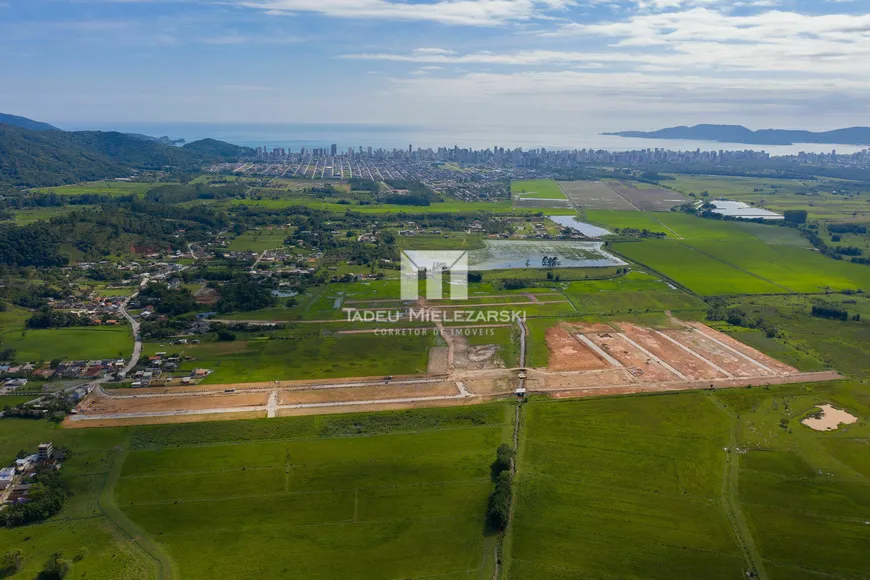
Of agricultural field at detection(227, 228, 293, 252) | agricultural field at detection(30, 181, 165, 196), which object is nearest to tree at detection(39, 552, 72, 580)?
agricultural field at detection(227, 228, 293, 252)

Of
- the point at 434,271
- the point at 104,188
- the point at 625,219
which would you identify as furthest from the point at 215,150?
the point at 434,271

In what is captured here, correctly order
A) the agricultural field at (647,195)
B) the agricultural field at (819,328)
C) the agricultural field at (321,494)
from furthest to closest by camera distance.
Answer: the agricultural field at (647,195) → the agricultural field at (819,328) → the agricultural field at (321,494)

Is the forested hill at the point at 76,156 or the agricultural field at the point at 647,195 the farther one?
the forested hill at the point at 76,156

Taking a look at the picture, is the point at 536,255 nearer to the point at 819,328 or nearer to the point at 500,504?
the point at 819,328

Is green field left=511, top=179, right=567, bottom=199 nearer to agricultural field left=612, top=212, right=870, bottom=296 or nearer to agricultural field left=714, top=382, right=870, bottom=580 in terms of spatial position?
agricultural field left=612, top=212, right=870, bottom=296

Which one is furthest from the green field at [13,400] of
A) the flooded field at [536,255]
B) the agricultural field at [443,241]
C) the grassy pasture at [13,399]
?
the agricultural field at [443,241]

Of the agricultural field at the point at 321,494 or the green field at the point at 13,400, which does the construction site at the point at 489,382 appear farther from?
the green field at the point at 13,400
